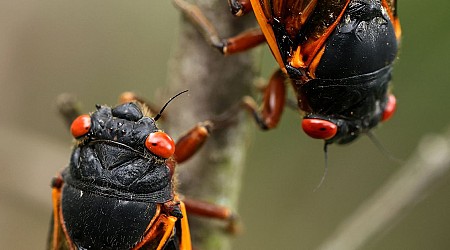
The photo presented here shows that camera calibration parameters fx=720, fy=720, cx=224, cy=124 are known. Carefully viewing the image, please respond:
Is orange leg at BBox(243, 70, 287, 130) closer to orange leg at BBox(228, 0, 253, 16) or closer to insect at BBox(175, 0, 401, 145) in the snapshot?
insect at BBox(175, 0, 401, 145)

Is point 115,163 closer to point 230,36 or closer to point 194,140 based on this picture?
point 194,140

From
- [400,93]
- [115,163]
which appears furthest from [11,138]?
[400,93]

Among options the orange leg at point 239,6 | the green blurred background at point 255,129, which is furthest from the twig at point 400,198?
the green blurred background at point 255,129

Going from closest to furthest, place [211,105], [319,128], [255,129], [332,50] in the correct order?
[332,50] → [319,128] → [211,105] → [255,129]

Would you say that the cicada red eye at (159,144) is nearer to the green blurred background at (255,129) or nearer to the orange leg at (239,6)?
the orange leg at (239,6)

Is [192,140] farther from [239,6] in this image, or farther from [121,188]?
[239,6]

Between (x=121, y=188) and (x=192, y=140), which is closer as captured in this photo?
(x=121, y=188)

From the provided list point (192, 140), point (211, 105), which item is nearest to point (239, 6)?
point (211, 105)
